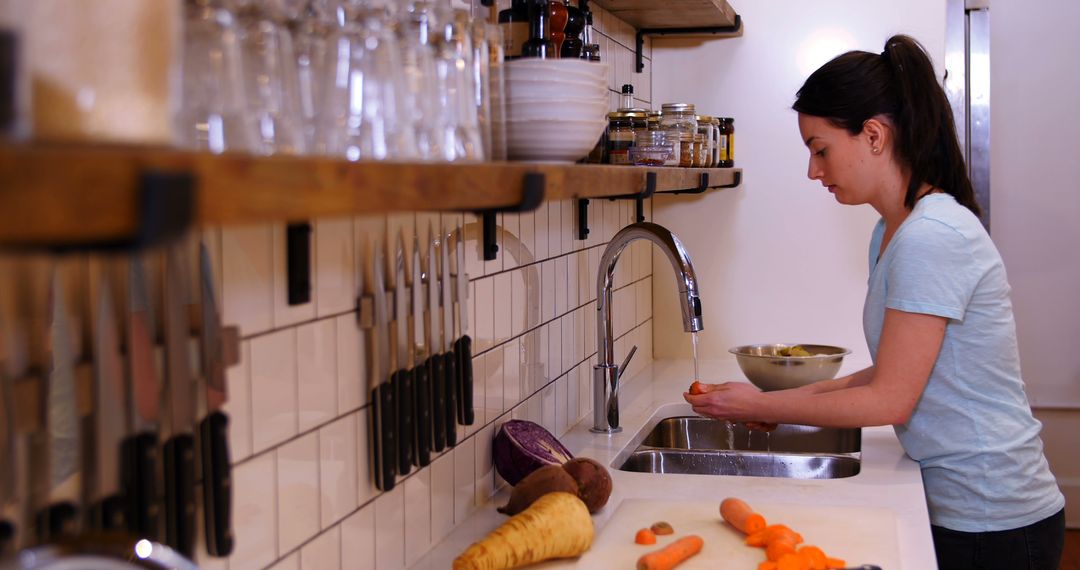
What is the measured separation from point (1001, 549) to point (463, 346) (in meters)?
1.02

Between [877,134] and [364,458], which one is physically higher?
[877,134]

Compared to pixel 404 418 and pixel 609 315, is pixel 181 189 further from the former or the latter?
pixel 609 315

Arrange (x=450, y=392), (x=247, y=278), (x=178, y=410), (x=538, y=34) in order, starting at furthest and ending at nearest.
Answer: (x=450, y=392)
(x=538, y=34)
(x=247, y=278)
(x=178, y=410)

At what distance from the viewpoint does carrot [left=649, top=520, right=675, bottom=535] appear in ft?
5.20

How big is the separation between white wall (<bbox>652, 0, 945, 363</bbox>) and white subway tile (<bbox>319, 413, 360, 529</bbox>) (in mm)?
1991

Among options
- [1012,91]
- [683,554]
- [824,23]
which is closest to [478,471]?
[683,554]

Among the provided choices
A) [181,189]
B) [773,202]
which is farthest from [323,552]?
[773,202]

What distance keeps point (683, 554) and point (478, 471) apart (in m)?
0.42

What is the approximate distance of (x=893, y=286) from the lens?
1787 mm

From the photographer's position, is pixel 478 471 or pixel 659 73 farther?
pixel 659 73

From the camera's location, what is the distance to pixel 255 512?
44.3 inches

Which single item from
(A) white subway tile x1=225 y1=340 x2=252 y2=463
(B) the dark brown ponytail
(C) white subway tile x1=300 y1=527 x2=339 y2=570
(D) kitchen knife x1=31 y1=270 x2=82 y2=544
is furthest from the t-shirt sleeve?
(D) kitchen knife x1=31 y1=270 x2=82 y2=544

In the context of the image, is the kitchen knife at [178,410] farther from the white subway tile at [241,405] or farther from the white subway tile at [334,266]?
the white subway tile at [334,266]

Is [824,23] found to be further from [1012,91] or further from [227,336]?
[227,336]
